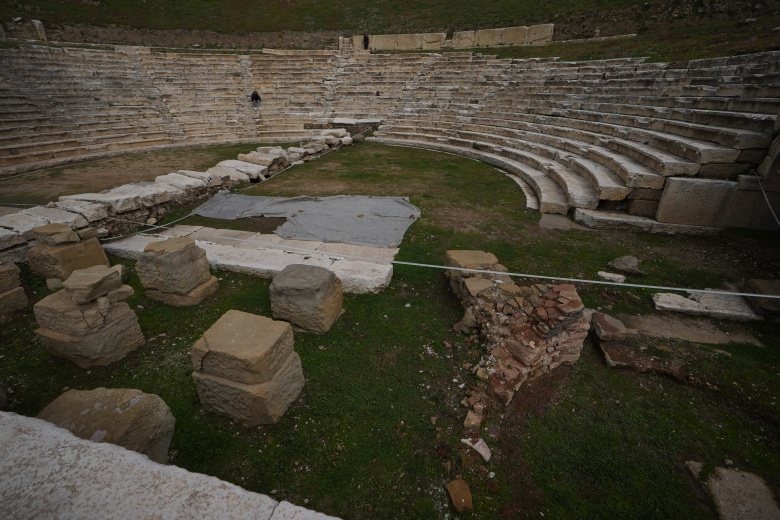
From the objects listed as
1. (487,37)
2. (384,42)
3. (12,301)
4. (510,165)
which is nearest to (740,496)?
(12,301)

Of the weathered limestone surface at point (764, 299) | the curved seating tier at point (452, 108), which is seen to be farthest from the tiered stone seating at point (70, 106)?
the weathered limestone surface at point (764, 299)

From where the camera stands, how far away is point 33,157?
1152 cm

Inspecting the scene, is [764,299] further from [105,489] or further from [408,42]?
[408,42]

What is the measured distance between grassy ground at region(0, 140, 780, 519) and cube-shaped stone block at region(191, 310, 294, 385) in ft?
1.72

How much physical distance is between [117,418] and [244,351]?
2.91 feet

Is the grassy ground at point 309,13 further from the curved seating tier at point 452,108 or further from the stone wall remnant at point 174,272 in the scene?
the stone wall remnant at point 174,272

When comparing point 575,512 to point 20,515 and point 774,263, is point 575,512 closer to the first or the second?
point 20,515

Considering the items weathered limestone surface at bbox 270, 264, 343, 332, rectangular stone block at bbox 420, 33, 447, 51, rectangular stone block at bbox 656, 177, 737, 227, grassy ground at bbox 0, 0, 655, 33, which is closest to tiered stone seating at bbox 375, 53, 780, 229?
rectangular stone block at bbox 656, 177, 737, 227

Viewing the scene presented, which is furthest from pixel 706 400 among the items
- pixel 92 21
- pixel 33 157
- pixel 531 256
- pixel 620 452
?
pixel 92 21

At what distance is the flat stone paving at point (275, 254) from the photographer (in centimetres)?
482

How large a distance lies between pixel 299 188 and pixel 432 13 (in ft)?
78.3

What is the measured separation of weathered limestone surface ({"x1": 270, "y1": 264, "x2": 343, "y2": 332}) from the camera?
154 inches

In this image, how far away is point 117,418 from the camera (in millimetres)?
2400

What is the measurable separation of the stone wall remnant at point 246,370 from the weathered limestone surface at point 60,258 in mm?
3528
